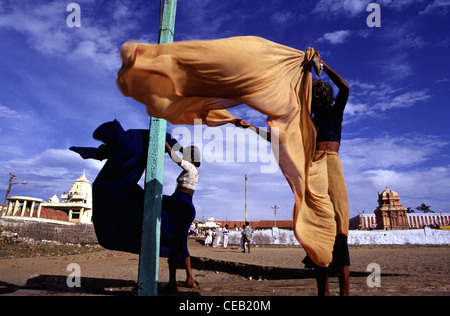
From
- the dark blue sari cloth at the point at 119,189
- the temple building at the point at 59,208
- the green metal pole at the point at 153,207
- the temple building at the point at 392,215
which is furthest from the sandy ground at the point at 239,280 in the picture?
the temple building at the point at 392,215

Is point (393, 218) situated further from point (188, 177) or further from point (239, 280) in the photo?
point (188, 177)

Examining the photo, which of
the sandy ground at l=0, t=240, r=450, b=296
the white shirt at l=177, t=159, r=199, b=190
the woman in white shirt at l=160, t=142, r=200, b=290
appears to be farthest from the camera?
the white shirt at l=177, t=159, r=199, b=190

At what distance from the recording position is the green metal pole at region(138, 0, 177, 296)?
94.3 inches

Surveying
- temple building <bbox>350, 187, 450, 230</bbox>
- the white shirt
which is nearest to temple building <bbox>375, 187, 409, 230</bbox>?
temple building <bbox>350, 187, 450, 230</bbox>

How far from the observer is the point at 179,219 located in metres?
3.68

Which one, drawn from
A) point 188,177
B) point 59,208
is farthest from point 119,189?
point 59,208

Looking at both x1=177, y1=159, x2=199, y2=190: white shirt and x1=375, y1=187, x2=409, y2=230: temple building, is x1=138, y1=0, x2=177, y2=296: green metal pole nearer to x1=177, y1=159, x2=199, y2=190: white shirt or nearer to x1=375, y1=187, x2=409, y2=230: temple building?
x1=177, y1=159, x2=199, y2=190: white shirt

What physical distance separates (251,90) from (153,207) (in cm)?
134

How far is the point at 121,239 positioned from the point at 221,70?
7.28 feet

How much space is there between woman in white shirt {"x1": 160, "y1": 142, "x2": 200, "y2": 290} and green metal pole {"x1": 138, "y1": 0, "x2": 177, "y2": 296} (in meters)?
0.83

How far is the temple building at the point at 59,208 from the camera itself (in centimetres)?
3297
